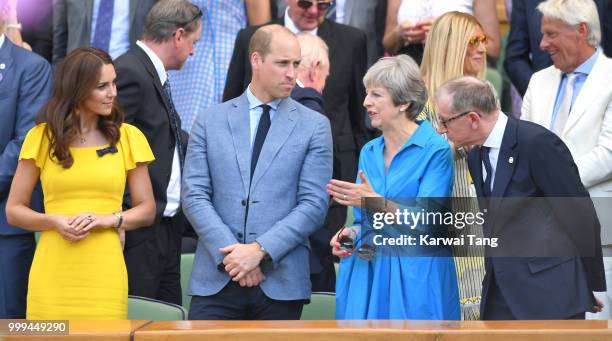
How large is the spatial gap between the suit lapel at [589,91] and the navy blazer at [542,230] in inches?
52.0

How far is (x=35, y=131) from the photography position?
5.11m

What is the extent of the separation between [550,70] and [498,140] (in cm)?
170

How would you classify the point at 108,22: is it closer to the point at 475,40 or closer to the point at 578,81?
the point at 475,40

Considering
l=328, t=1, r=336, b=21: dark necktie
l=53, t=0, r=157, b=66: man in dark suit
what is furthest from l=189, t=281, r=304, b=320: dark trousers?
l=328, t=1, r=336, b=21: dark necktie

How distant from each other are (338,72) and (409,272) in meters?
2.40

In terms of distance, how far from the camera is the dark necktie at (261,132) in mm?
5023

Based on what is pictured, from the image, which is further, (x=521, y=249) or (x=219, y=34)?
(x=219, y=34)

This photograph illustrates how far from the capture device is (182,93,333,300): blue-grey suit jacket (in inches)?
193

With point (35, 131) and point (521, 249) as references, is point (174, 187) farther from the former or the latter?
point (521, 249)

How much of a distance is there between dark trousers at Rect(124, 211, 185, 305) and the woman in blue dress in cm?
114

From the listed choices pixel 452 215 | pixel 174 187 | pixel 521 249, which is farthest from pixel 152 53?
pixel 521 249

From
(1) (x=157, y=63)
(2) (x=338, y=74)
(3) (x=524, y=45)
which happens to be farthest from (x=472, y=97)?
(3) (x=524, y=45)

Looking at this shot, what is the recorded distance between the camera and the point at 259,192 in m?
4.95

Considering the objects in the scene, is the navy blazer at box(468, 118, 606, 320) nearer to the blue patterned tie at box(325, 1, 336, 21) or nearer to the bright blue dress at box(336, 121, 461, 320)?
the bright blue dress at box(336, 121, 461, 320)
